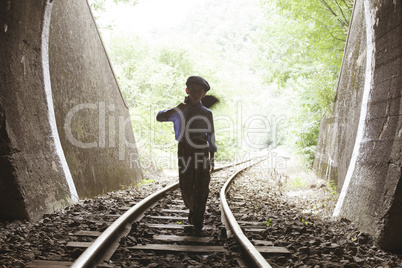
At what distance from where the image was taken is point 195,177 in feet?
14.5

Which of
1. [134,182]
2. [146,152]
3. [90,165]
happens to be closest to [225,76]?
[146,152]

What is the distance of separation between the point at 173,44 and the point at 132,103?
5.43 m

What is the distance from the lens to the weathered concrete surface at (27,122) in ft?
13.6

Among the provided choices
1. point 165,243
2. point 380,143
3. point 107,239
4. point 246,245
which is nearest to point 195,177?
point 165,243

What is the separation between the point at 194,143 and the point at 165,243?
1354 mm

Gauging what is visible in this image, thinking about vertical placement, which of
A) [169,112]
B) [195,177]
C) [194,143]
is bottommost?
[195,177]

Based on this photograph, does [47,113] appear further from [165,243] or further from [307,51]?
[307,51]

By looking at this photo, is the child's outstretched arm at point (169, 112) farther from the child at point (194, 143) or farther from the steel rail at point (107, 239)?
the steel rail at point (107, 239)

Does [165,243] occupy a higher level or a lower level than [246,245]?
lower

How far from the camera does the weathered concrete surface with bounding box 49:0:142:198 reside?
6051 millimetres

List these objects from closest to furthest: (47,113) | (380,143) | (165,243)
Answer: (165,243)
(380,143)
(47,113)

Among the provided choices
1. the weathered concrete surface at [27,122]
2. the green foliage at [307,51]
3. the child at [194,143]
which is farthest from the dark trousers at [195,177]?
the green foliage at [307,51]

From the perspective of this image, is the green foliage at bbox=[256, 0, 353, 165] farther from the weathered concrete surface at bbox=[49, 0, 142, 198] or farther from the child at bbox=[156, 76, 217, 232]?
the child at bbox=[156, 76, 217, 232]

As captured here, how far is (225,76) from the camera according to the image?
2234cm
